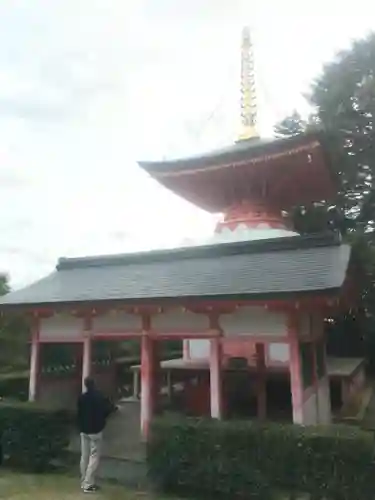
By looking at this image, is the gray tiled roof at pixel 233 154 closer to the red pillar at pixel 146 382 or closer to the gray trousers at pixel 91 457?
the red pillar at pixel 146 382

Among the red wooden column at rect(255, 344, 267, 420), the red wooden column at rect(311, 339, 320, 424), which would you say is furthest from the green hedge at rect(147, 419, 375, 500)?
the red wooden column at rect(311, 339, 320, 424)

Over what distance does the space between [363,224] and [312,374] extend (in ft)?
29.9

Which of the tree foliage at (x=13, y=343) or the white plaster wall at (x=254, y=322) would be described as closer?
the white plaster wall at (x=254, y=322)

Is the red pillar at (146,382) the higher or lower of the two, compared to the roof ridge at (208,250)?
lower

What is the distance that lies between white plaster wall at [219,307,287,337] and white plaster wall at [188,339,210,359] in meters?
3.97

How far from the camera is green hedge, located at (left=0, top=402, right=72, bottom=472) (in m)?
8.27

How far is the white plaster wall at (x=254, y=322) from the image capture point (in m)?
7.96

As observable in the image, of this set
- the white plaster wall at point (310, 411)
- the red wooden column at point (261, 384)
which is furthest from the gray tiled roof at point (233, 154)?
the white plaster wall at point (310, 411)

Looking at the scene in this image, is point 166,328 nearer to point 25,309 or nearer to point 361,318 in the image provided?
point 25,309

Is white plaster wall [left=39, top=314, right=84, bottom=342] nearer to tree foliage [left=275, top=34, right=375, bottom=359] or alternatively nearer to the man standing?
the man standing

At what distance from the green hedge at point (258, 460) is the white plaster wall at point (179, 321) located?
1881 mm

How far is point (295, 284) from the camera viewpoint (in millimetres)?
7418

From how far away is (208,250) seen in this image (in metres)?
10.5

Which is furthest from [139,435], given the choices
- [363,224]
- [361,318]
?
[363,224]
